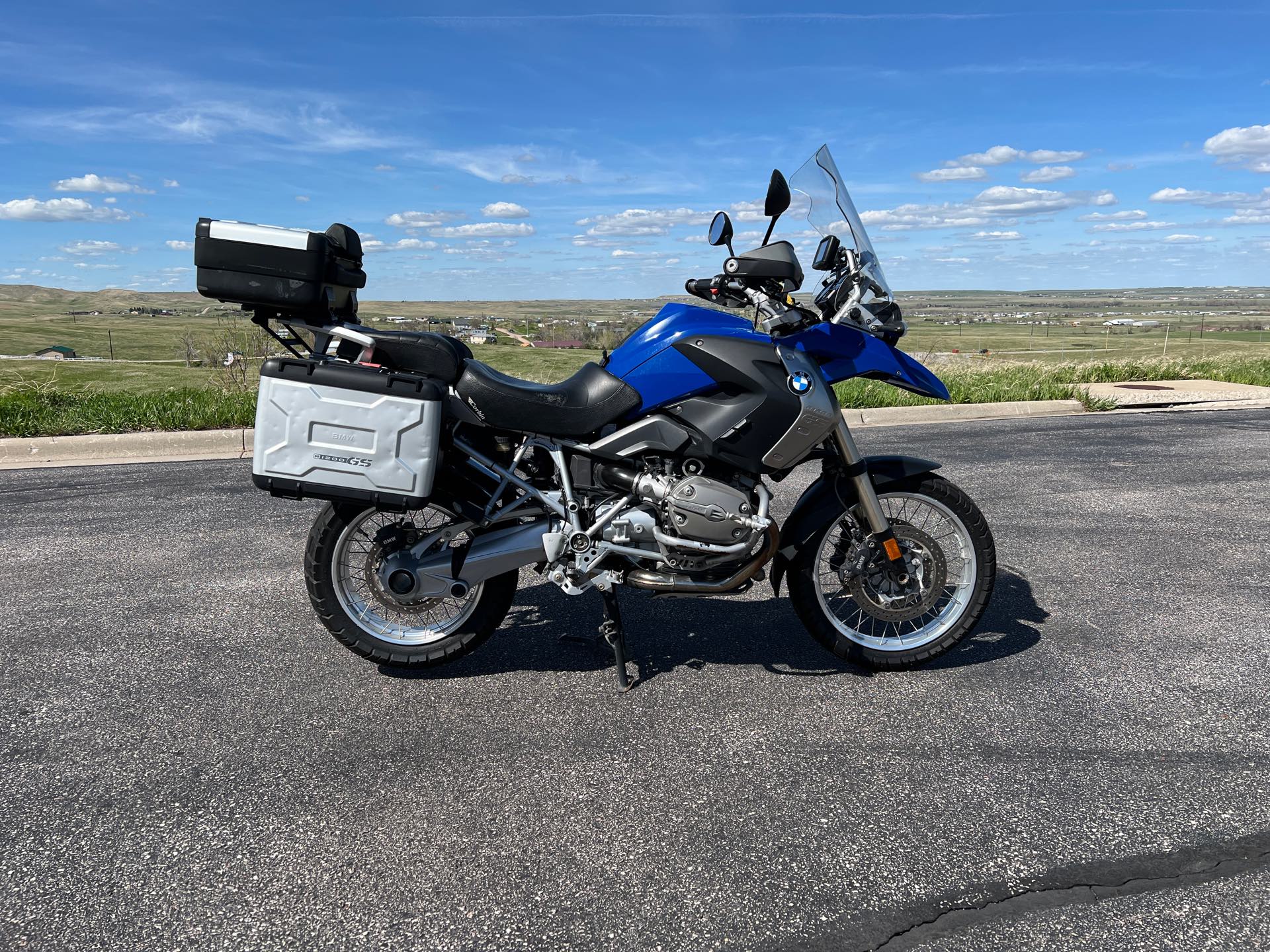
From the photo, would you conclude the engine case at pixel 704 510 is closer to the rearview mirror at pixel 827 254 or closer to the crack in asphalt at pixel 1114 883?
the rearview mirror at pixel 827 254

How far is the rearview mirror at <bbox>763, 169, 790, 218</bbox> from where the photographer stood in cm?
325

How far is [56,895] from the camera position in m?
2.40

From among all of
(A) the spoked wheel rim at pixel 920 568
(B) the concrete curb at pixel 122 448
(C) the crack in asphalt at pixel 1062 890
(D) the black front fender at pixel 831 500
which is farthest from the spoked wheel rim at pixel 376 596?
(B) the concrete curb at pixel 122 448

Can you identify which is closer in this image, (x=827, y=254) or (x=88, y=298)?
(x=827, y=254)

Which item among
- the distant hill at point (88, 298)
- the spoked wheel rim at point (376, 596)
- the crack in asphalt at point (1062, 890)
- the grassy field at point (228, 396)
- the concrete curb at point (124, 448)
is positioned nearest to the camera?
the crack in asphalt at point (1062, 890)

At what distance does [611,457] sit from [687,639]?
3.57 ft

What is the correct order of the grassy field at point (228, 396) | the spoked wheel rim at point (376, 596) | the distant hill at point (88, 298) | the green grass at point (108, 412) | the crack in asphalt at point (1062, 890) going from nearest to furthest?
the crack in asphalt at point (1062, 890)
the spoked wheel rim at point (376, 596)
the green grass at point (108, 412)
the grassy field at point (228, 396)
the distant hill at point (88, 298)

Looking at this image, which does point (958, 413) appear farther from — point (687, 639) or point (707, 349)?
point (707, 349)

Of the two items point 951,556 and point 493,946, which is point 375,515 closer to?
point 493,946

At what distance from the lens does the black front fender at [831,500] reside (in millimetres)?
3764

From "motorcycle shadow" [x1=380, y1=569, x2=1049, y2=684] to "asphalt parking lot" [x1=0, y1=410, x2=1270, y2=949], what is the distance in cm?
2

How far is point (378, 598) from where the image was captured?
12.4 feet

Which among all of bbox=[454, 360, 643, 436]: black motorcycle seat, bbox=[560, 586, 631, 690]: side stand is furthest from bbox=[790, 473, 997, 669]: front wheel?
bbox=[454, 360, 643, 436]: black motorcycle seat

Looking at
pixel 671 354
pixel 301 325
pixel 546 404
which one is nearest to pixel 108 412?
pixel 301 325
